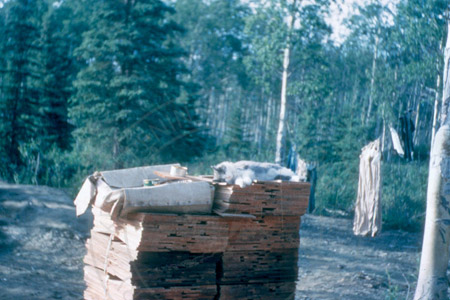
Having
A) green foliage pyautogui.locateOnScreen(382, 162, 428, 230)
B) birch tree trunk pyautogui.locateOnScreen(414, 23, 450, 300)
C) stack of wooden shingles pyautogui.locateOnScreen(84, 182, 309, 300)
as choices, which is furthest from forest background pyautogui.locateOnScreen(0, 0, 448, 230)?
stack of wooden shingles pyautogui.locateOnScreen(84, 182, 309, 300)

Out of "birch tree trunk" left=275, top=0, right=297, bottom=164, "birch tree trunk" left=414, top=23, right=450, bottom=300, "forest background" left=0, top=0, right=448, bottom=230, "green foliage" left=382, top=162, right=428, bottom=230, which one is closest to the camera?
"birch tree trunk" left=414, top=23, right=450, bottom=300

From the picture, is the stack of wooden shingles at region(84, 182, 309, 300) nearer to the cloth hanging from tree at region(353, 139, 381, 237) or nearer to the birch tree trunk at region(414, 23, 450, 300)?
the birch tree trunk at region(414, 23, 450, 300)

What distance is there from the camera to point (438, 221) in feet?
15.5

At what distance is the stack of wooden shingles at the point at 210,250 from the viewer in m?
4.08

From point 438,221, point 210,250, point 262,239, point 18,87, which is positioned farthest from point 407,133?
point 18,87

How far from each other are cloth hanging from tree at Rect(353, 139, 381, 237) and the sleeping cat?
548 cm

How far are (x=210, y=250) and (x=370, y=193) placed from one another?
21.2 feet

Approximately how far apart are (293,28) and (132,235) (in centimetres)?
1671

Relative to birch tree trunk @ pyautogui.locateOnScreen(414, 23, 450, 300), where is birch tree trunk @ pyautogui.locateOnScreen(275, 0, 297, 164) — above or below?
above

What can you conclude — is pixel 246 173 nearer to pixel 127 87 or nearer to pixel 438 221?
pixel 438 221

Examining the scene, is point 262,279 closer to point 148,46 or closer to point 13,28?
point 148,46

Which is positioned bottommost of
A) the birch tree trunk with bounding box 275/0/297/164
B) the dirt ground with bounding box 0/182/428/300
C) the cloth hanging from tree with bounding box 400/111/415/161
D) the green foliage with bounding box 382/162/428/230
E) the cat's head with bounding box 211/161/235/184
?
the dirt ground with bounding box 0/182/428/300

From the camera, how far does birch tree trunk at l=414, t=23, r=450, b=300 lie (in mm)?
4691

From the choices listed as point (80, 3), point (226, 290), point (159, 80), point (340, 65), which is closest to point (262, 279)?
point (226, 290)
